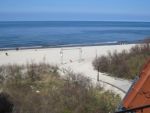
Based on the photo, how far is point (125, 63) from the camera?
26.2m

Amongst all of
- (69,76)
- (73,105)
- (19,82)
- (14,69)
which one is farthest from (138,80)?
(14,69)

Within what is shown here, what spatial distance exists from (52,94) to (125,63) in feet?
34.3

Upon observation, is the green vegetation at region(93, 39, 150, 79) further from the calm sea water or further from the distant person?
the calm sea water

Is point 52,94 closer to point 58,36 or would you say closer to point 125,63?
point 125,63

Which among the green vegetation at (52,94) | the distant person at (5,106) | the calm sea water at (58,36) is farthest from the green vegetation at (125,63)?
the calm sea water at (58,36)

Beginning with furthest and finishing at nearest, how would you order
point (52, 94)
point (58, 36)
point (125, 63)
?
point (58, 36), point (125, 63), point (52, 94)

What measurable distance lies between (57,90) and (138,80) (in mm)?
12303

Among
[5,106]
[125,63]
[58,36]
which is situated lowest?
[58,36]

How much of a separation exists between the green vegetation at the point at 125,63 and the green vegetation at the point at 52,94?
16.6ft

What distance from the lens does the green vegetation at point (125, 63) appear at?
24.9 m

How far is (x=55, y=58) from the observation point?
36031 mm

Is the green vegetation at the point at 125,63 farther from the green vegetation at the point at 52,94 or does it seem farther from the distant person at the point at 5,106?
the distant person at the point at 5,106

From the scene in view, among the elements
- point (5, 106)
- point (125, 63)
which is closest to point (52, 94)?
point (5, 106)

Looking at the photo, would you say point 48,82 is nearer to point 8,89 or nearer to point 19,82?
point 19,82
